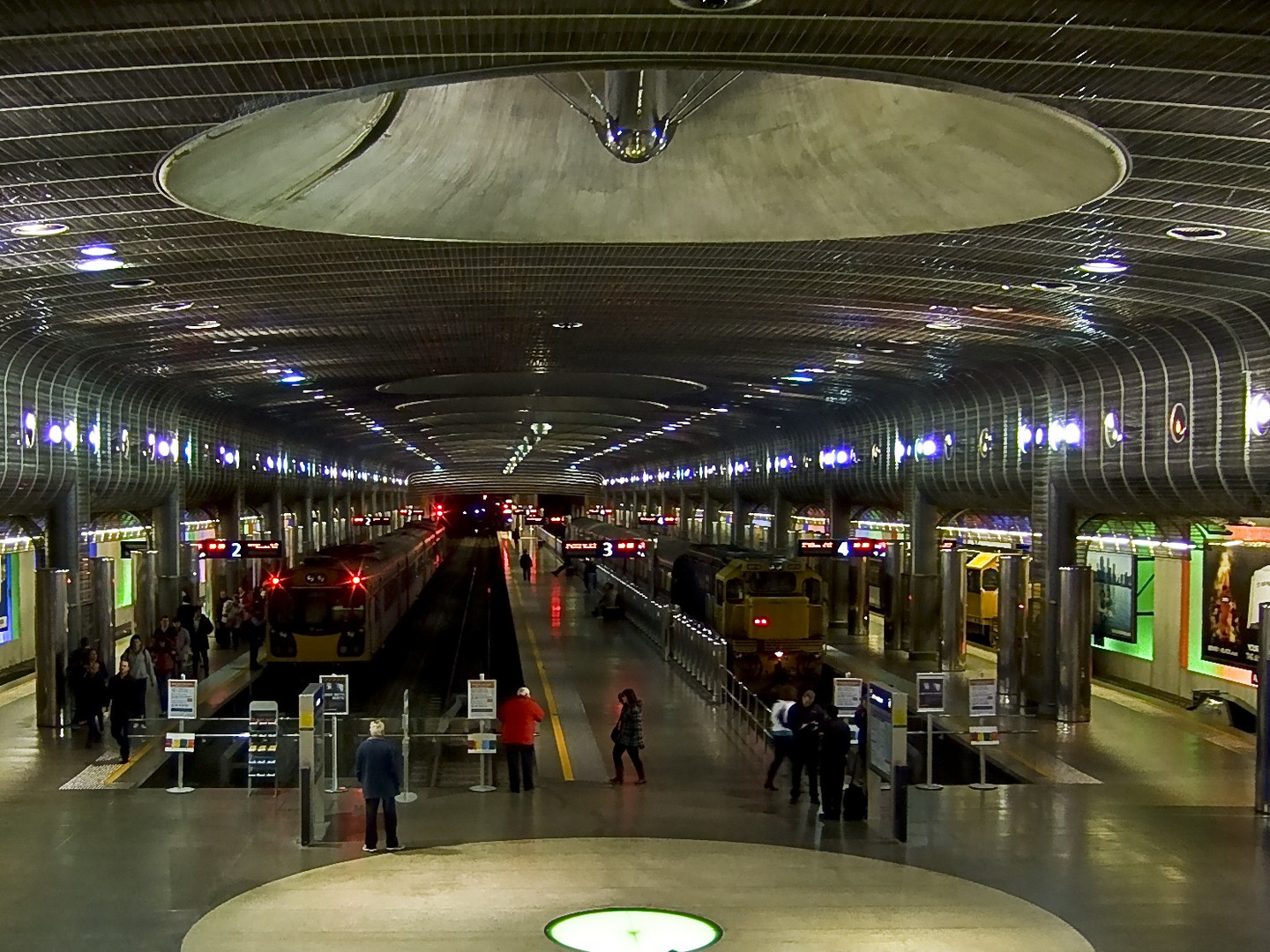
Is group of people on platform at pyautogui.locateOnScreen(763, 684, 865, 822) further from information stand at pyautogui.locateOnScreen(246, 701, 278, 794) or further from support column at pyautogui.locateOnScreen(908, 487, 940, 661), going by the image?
support column at pyautogui.locateOnScreen(908, 487, 940, 661)

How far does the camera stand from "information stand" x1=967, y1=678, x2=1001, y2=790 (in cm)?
1623

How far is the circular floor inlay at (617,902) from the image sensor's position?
9.91 meters

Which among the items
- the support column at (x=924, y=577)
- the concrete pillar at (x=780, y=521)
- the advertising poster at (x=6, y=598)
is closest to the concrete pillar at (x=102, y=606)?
the advertising poster at (x=6, y=598)

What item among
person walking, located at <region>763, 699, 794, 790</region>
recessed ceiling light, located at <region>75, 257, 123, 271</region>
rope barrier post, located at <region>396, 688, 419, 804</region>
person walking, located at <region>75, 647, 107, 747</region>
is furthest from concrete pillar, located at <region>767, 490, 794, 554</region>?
recessed ceiling light, located at <region>75, 257, 123, 271</region>

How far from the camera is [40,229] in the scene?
476 inches

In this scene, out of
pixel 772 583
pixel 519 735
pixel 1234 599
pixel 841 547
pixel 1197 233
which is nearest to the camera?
pixel 1197 233

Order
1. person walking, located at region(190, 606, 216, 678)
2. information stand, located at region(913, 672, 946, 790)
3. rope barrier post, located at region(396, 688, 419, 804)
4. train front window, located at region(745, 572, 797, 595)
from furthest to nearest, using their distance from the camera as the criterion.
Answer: person walking, located at region(190, 606, 216, 678) < train front window, located at region(745, 572, 797, 595) < information stand, located at region(913, 672, 946, 790) < rope barrier post, located at region(396, 688, 419, 804)

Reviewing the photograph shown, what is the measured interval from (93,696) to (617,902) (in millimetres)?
11118

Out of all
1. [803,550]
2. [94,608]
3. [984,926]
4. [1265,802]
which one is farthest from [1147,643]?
[94,608]

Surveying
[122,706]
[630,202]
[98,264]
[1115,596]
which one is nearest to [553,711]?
[122,706]

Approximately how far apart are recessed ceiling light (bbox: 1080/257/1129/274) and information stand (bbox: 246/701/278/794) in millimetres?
10159

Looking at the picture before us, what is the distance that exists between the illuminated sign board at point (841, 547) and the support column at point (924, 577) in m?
1.74

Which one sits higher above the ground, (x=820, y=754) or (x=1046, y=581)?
(x=1046, y=581)

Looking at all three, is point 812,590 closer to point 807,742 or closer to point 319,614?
point 319,614
